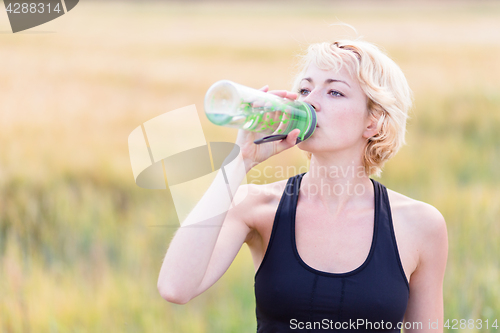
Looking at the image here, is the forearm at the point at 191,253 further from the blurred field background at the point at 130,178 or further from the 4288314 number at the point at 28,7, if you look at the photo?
the 4288314 number at the point at 28,7

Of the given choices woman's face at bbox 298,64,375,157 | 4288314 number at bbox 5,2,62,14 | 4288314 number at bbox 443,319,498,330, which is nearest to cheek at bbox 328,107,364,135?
woman's face at bbox 298,64,375,157

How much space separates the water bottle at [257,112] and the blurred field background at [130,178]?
540 millimetres

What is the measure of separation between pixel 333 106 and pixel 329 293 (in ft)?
1.96

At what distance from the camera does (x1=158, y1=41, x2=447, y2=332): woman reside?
155cm

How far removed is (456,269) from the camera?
2.99m

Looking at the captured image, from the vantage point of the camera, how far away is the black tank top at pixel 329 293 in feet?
5.08

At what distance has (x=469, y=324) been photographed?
2596 millimetres

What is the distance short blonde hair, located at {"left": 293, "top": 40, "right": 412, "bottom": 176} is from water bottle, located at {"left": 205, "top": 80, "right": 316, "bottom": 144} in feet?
0.71

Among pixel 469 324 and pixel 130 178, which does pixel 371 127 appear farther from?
pixel 130 178

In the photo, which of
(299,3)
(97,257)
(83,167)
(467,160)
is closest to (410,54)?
(467,160)

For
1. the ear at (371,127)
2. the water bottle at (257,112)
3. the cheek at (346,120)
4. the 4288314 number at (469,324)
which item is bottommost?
the 4288314 number at (469,324)

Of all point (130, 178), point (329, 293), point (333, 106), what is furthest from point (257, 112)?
point (130, 178)

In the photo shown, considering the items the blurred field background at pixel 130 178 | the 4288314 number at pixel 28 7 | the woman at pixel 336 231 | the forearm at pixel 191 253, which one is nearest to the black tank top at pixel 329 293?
the woman at pixel 336 231

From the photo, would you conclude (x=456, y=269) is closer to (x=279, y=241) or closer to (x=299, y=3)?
(x=279, y=241)
